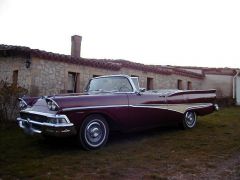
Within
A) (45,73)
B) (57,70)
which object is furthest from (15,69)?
(57,70)

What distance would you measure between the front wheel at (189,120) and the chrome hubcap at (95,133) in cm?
327

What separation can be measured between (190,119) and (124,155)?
3865 millimetres

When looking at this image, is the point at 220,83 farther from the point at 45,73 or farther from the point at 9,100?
the point at 9,100

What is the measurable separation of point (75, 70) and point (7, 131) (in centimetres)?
554

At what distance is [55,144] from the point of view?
7762mm

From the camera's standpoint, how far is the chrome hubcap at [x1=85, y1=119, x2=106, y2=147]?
7.07m

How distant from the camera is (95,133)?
716 centimetres

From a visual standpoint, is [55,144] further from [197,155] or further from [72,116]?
[197,155]

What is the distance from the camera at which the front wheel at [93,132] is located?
6.97 m

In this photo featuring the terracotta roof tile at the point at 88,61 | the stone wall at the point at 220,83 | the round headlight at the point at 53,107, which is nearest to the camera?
the round headlight at the point at 53,107

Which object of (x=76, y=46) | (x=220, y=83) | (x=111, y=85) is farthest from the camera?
(x=220, y=83)

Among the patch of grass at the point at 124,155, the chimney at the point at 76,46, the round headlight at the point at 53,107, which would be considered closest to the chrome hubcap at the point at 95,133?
the patch of grass at the point at 124,155

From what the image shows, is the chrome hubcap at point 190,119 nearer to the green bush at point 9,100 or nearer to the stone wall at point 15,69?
the green bush at point 9,100

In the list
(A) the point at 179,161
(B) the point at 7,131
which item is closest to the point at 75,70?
(B) the point at 7,131
